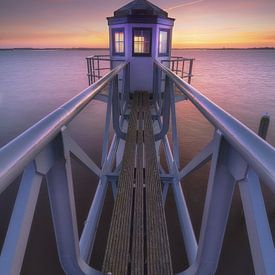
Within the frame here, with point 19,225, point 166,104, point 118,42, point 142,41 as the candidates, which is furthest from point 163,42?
point 19,225

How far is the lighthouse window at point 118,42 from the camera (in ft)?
34.0

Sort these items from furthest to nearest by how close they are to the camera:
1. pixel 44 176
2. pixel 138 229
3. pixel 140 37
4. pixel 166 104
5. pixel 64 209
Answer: pixel 140 37
pixel 166 104
pixel 138 229
pixel 64 209
pixel 44 176

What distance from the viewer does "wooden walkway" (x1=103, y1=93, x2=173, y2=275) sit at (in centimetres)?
238

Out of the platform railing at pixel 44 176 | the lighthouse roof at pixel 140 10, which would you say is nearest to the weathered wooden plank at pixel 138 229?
the platform railing at pixel 44 176

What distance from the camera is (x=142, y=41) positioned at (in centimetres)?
1010

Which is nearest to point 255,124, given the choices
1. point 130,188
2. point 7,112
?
point 130,188

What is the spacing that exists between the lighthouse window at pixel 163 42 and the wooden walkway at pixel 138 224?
6925 millimetres

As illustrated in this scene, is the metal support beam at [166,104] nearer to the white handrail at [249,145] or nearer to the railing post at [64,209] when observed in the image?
the white handrail at [249,145]

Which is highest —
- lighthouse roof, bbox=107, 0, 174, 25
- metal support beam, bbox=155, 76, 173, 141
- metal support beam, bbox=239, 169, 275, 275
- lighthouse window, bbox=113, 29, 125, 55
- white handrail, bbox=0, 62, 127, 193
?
lighthouse roof, bbox=107, 0, 174, 25

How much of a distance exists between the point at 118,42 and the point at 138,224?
372 inches

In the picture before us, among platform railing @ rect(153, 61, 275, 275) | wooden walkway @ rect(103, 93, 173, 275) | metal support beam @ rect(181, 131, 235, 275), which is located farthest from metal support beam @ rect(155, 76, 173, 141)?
metal support beam @ rect(181, 131, 235, 275)

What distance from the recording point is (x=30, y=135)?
117 centimetres

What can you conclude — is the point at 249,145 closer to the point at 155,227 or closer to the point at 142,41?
the point at 155,227

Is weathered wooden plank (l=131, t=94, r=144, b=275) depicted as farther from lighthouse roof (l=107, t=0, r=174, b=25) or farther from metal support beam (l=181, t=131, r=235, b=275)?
lighthouse roof (l=107, t=0, r=174, b=25)
